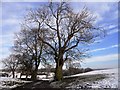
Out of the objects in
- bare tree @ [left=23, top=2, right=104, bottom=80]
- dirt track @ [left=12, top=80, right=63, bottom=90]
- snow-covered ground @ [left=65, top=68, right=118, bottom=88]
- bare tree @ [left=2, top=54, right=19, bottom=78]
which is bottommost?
dirt track @ [left=12, top=80, right=63, bottom=90]

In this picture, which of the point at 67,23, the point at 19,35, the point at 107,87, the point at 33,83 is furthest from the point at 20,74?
the point at 107,87

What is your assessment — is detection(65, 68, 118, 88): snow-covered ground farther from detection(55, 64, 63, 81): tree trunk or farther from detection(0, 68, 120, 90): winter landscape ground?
detection(55, 64, 63, 81): tree trunk

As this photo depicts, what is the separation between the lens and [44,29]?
5555 mm

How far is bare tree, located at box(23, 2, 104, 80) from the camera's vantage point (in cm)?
539

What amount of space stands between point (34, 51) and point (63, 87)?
1.08m

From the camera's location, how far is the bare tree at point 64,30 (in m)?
5.39

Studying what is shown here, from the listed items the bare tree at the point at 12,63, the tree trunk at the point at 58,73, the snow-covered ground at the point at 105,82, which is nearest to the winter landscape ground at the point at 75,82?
the snow-covered ground at the point at 105,82

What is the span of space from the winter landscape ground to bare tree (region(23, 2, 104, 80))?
32 centimetres

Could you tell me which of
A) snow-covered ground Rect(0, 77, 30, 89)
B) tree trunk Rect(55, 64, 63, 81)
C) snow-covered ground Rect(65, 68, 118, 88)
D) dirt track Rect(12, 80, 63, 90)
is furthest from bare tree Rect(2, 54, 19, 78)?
snow-covered ground Rect(65, 68, 118, 88)

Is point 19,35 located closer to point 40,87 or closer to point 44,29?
point 44,29

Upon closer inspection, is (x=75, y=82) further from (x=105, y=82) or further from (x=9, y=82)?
(x=9, y=82)

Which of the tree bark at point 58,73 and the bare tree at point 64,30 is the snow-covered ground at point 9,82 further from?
the bare tree at point 64,30

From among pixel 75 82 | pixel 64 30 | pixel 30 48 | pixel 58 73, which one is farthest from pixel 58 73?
pixel 64 30

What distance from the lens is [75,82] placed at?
5.00 meters
